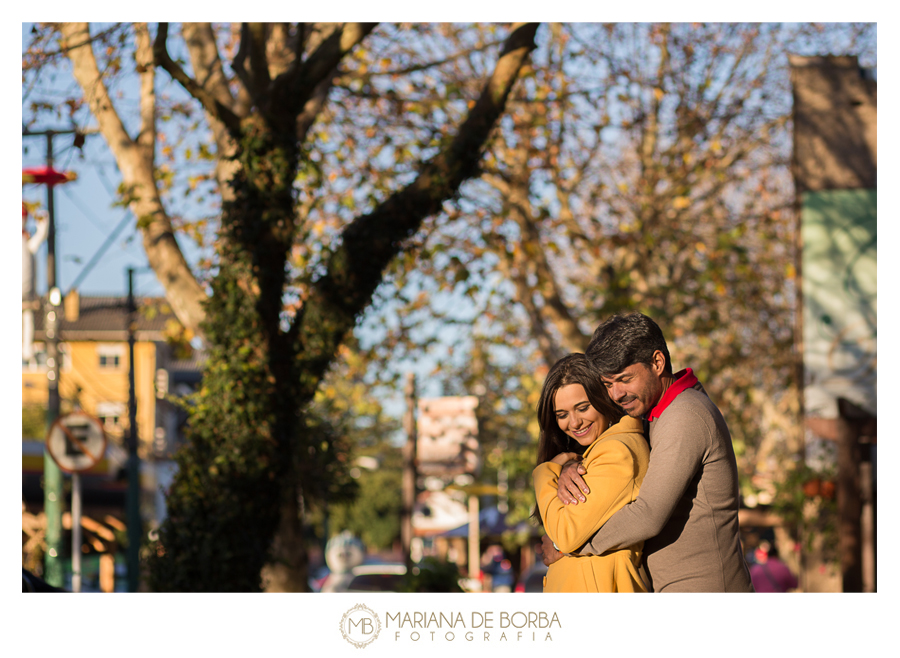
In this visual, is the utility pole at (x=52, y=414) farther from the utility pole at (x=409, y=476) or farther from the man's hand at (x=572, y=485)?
the man's hand at (x=572, y=485)

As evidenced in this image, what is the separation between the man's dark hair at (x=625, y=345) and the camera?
309 cm

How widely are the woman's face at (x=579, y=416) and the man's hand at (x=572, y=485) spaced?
142mm

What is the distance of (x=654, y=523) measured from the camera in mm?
2871

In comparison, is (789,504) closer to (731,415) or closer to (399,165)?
(731,415)

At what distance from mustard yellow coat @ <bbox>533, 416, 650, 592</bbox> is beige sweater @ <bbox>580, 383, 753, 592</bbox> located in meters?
0.05

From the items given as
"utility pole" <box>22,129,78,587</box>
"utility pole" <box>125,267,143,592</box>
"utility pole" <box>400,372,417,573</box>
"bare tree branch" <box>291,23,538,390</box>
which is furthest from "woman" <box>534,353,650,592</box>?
"utility pole" <box>400,372,417,573</box>

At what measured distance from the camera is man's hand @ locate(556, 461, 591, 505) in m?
2.92

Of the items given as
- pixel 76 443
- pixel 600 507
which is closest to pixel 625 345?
pixel 600 507

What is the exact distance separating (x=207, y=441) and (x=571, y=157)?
715 centimetres

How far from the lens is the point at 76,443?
938 cm

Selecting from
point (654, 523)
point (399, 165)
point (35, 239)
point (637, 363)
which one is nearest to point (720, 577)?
point (654, 523)
